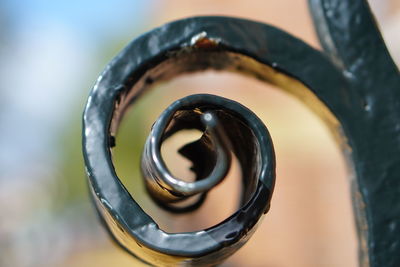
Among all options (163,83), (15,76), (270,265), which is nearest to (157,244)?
(163,83)

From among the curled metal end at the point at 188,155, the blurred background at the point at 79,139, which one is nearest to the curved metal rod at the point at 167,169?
the curled metal end at the point at 188,155

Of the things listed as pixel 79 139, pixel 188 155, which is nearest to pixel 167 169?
pixel 188 155

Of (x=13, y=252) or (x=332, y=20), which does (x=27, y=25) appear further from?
(x=332, y=20)

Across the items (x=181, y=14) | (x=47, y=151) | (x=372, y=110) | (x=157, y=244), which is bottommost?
(x=157, y=244)

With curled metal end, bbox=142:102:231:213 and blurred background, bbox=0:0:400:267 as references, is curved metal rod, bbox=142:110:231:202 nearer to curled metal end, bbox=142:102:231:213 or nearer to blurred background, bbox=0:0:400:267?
curled metal end, bbox=142:102:231:213

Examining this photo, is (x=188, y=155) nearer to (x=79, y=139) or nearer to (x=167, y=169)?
(x=167, y=169)

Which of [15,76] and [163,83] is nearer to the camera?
[163,83]

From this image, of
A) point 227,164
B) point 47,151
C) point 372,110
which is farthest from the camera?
point 47,151
